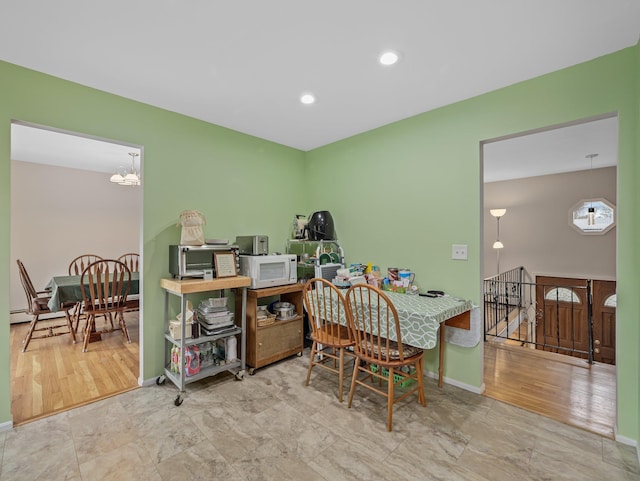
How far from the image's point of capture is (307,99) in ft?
8.41

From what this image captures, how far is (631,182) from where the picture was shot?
1.86 m

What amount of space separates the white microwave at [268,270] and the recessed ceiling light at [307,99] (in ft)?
4.67

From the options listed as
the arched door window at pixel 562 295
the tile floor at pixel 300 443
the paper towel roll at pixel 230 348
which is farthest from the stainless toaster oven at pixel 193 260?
the arched door window at pixel 562 295

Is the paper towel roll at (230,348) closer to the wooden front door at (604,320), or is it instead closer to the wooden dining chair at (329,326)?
the wooden dining chair at (329,326)

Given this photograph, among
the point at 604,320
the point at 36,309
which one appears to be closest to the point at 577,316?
the point at 604,320

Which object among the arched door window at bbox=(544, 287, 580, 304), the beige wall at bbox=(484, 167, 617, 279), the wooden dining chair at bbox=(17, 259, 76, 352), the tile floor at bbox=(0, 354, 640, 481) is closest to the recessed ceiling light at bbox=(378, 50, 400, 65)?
the tile floor at bbox=(0, 354, 640, 481)

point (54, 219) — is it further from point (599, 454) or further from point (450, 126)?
point (599, 454)

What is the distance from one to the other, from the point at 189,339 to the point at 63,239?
3883 millimetres

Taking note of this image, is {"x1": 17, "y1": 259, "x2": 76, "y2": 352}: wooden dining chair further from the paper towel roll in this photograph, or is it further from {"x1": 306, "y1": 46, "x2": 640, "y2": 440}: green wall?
{"x1": 306, "y1": 46, "x2": 640, "y2": 440}: green wall

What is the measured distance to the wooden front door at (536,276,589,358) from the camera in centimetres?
532

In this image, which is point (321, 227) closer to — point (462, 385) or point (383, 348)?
point (383, 348)

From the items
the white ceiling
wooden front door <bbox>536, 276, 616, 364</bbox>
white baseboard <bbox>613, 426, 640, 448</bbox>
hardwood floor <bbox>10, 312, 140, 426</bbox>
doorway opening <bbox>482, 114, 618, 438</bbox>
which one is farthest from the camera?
wooden front door <bbox>536, 276, 616, 364</bbox>

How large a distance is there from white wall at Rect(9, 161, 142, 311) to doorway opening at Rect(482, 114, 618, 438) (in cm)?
554

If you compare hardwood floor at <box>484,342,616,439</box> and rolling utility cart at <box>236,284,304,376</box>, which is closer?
hardwood floor at <box>484,342,616,439</box>
